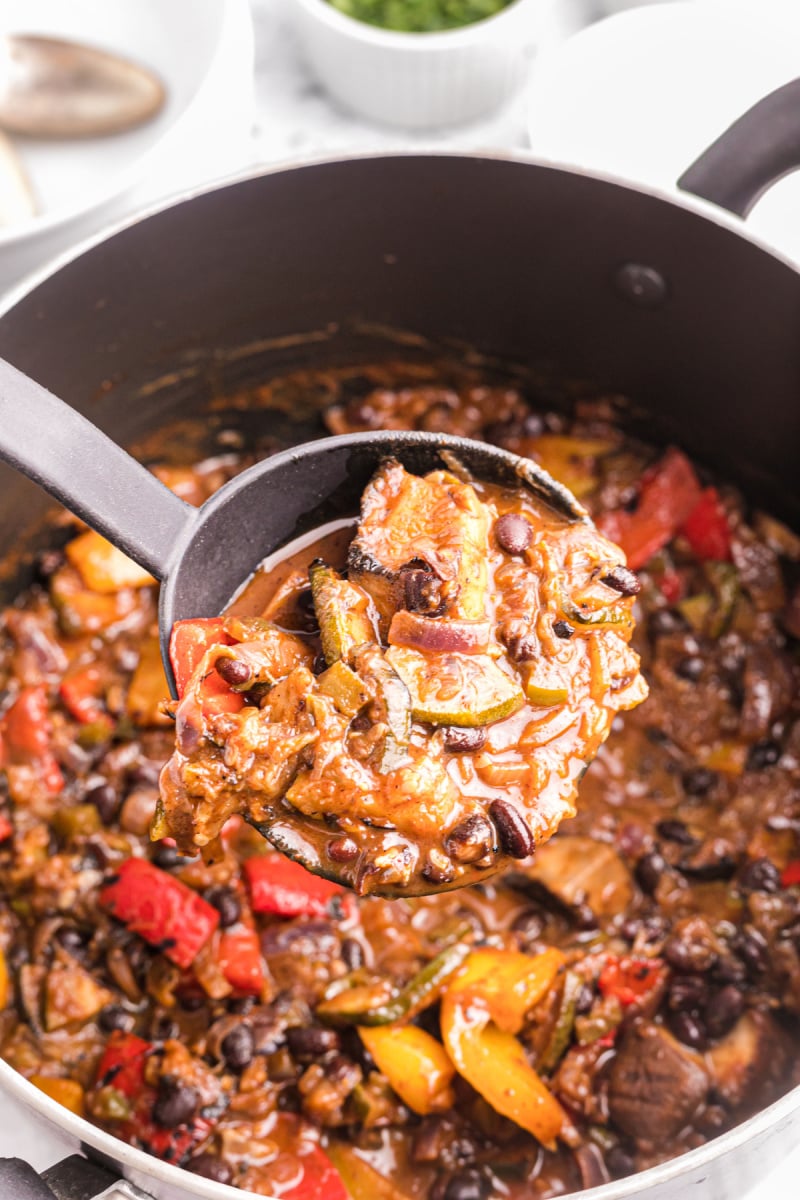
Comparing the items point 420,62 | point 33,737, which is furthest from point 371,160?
point 33,737

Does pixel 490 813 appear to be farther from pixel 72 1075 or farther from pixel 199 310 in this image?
pixel 199 310

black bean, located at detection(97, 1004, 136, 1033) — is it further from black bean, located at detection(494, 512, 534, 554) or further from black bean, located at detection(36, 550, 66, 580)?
black bean, located at detection(494, 512, 534, 554)

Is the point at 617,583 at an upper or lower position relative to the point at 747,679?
upper

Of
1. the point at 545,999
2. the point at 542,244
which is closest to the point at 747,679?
the point at 545,999

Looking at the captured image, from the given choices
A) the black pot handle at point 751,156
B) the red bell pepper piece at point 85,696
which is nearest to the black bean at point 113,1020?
the red bell pepper piece at point 85,696

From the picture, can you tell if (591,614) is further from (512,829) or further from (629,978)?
(629,978)

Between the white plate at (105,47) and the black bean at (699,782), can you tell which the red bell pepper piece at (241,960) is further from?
the white plate at (105,47)
